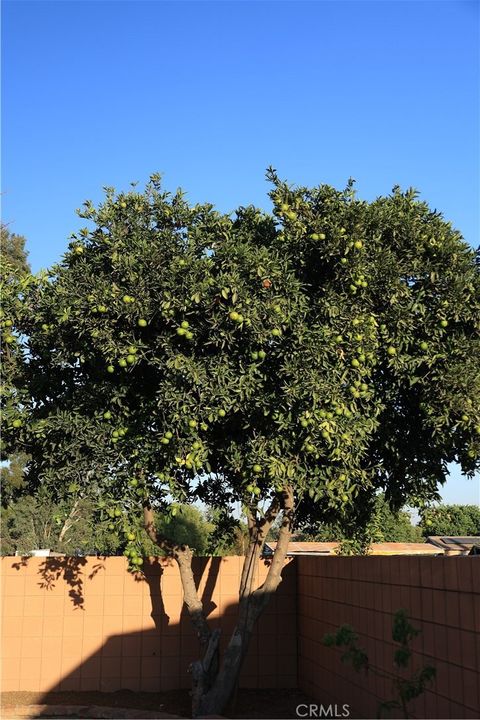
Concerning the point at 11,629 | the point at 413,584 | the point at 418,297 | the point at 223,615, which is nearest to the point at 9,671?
the point at 11,629

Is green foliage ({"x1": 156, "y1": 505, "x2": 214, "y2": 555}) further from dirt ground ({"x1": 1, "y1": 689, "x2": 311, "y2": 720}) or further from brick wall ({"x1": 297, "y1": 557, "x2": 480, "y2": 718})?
brick wall ({"x1": 297, "y1": 557, "x2": 480, "y2": 718})

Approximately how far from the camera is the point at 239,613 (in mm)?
11633

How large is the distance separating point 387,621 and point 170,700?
5209 millimetres

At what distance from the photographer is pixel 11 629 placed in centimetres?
1352

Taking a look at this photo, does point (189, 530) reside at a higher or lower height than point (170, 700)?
higher

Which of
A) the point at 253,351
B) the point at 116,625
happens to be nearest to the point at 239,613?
the point at 116,625

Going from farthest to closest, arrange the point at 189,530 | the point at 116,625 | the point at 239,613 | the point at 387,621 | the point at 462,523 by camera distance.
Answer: the point at 462,523 < the point at 189,530 < the point at 116,625 < the point at 239,613 < the point at 387,621

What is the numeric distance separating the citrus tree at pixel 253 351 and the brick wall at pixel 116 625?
2.38 meters

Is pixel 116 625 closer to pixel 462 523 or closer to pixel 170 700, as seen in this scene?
pixel 170 700

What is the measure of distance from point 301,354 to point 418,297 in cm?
188

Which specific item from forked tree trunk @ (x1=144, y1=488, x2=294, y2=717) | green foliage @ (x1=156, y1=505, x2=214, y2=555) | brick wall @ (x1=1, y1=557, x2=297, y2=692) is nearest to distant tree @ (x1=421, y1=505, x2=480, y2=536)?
green foliage @ (x1=156, y1=505, x2=214, y2=555)

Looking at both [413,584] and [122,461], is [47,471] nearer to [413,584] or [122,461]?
[122,461]

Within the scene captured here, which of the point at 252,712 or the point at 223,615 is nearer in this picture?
the point at 252,712

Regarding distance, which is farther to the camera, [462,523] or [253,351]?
[462,523]
